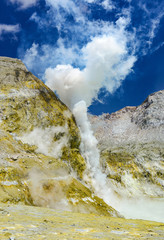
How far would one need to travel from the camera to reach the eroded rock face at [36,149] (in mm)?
59375

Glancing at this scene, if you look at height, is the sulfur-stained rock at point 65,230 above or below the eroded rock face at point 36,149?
below

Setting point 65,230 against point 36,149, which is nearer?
point 65,230

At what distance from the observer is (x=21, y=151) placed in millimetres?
73812

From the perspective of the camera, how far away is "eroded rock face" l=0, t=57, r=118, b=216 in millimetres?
59375

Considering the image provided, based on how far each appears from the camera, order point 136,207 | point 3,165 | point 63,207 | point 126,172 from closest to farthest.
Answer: point 3,165 < point 63,207 < point 136,207 < point 126,172

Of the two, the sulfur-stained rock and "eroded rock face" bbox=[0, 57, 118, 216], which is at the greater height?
"eroded rock face" bbox=[0, 57, 118, 216]

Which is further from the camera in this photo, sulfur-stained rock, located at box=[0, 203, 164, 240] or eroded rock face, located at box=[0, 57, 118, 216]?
eroded rock face, located at box=[0, 57, 118, 216]

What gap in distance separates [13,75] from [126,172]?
12523 cm

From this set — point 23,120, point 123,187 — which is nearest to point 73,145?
point 23,120

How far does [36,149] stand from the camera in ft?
277

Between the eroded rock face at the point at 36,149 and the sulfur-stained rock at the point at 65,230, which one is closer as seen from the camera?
the sulfur-stained rock at the point at 65,230

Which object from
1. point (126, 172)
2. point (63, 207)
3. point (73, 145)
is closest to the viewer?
point (63, 207)

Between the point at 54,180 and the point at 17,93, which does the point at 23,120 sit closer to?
the point at 17,93

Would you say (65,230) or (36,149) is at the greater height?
(36,149)
